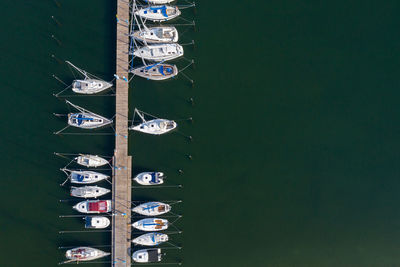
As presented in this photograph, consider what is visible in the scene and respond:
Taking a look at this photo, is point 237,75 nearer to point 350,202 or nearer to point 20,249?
point 350,202

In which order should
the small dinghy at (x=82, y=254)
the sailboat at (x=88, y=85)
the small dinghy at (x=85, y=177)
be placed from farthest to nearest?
the sailboat at (x=88, y=85)
the small dinghy at (x=85, y=177)
the small dinghy at (x=82, y=254)

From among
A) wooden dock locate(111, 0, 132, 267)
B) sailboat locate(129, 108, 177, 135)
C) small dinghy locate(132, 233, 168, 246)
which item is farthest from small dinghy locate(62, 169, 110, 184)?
small dinghy locate(132, 233, 168, 246)

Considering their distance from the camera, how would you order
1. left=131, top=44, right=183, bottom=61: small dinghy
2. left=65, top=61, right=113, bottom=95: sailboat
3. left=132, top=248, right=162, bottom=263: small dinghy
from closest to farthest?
left=132, top=248, right=162, bottom=263: small dinghy < left=65, top=61, right=113, bottom=95: sailboat < left=131, top=44, right=183, bottom=61: small dinghy

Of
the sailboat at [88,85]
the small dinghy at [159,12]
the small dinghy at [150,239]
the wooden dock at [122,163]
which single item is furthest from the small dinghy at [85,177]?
the small dinghy at [159,12]

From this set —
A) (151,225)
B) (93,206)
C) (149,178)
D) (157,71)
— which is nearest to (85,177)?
(93,206)

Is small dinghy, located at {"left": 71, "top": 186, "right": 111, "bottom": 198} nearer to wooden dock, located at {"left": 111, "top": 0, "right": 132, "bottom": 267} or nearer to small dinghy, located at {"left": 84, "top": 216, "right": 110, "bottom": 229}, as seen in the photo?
wooden dock, located at {"left": 111, "top": 0, "right": 132, "bottom": 267}

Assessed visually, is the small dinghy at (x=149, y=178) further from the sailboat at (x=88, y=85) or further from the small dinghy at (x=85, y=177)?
the sailboat at (x=88, y=85)
